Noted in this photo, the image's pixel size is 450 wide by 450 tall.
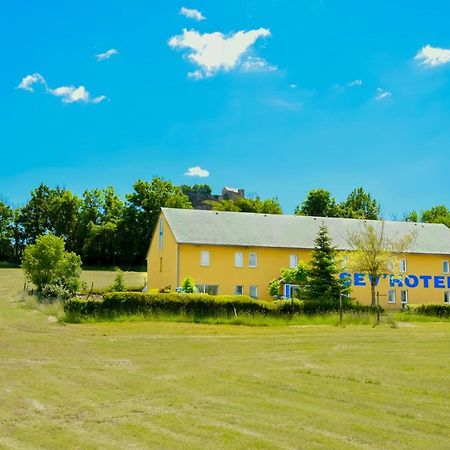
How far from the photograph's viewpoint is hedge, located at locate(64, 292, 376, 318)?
93.0 feet

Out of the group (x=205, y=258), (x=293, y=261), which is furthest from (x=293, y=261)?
(x=205, y=258)

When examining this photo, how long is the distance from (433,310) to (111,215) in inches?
2053

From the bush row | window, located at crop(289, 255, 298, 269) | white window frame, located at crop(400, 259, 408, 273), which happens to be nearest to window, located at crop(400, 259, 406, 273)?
white window frame, located at crop(400, 259, 408, 273)

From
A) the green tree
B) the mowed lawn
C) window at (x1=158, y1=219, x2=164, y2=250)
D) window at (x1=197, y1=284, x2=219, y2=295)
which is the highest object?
the green tree

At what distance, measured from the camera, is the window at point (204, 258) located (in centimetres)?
4419

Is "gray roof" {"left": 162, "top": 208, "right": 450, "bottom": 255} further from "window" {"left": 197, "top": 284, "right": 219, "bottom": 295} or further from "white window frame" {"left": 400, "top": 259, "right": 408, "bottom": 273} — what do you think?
"window" {"left": 197, "top": 284, "right": 219, "bottom": 295}

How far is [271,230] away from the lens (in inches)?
1916

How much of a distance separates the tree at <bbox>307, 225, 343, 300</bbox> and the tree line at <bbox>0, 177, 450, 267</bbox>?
37019mm

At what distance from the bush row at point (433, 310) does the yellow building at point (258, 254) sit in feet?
35.6

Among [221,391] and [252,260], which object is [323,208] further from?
[221,391]

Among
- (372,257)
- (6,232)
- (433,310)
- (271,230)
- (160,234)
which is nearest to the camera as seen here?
(433,310)

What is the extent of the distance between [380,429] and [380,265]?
107ft

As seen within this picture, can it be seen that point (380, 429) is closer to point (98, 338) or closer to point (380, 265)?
point (98, 338)

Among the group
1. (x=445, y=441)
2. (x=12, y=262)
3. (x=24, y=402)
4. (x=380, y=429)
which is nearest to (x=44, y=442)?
(x=24, y=402)
